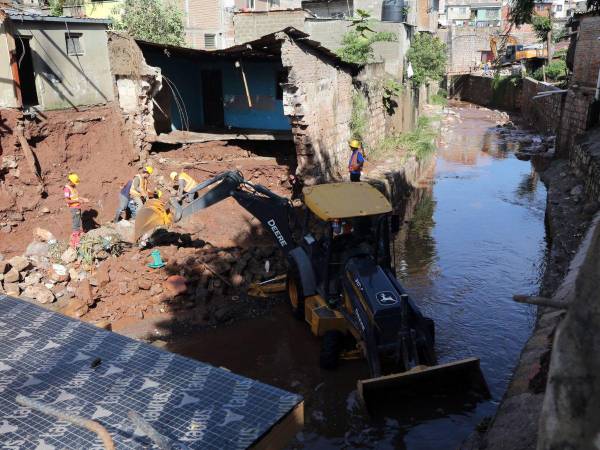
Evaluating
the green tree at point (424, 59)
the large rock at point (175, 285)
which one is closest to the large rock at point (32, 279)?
the large rock at point (175, 285)

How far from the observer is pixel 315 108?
14.3 m

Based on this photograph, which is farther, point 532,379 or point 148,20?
point 148,20

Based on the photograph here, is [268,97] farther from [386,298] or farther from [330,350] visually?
[386,298]

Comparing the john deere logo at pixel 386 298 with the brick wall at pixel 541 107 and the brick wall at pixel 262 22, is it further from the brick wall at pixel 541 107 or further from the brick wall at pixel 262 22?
the brick wall at pixel 541 107

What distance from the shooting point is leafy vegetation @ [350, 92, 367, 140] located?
16.9 metres

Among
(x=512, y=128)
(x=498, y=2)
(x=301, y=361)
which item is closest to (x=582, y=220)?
(x=301, y=361)

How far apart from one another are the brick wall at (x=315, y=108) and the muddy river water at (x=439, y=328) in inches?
110

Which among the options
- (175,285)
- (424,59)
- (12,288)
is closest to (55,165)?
(12,288)

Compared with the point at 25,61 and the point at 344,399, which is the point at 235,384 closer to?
the point at 344,399

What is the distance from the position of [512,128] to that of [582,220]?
68.7ft

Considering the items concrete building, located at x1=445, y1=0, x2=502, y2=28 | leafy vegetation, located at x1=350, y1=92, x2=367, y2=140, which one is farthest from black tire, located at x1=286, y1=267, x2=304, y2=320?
concrete building, located at x1=445, y1=0, x2=502, y2=28

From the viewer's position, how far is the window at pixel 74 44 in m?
13.5

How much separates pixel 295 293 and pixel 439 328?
2.43 metres

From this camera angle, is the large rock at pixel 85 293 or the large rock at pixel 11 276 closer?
the large rock at pixel 85 293
